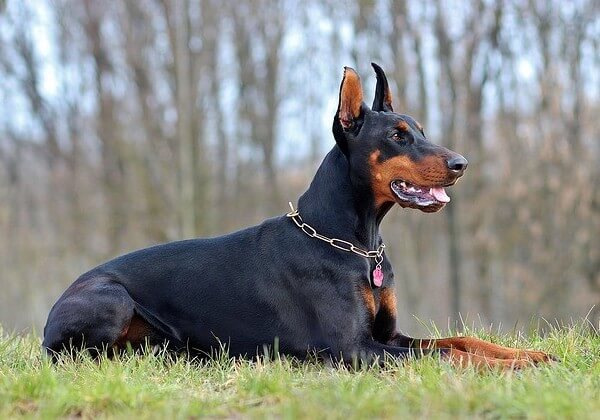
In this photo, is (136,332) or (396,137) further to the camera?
(136,332)

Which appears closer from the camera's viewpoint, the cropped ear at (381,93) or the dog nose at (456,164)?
the dog nose at (456,164)

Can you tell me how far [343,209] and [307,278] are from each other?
45 centimetres

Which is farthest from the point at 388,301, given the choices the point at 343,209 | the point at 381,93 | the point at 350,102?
the point at 381,93

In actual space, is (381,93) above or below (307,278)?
above

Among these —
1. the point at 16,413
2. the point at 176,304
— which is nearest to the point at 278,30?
the point at 176,304

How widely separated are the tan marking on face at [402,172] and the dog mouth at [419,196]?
0.04 m

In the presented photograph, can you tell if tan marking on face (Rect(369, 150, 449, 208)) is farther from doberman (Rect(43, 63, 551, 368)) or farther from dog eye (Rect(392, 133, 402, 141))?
dog eye (Rect(392, 133, 402, 141))

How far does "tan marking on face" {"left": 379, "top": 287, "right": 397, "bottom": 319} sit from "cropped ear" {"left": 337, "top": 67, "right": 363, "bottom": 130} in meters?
0.98

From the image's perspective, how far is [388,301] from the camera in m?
4.93

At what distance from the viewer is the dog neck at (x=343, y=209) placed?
4.88 meters

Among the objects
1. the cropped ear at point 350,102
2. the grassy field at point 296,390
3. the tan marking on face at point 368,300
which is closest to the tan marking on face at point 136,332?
the grassy field at point 296,390

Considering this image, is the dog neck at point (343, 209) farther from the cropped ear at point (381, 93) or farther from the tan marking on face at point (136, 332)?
the tan marking on face at point (136, 332)

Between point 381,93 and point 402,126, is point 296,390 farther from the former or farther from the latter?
point 381,93

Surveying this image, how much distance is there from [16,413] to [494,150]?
14609mm
